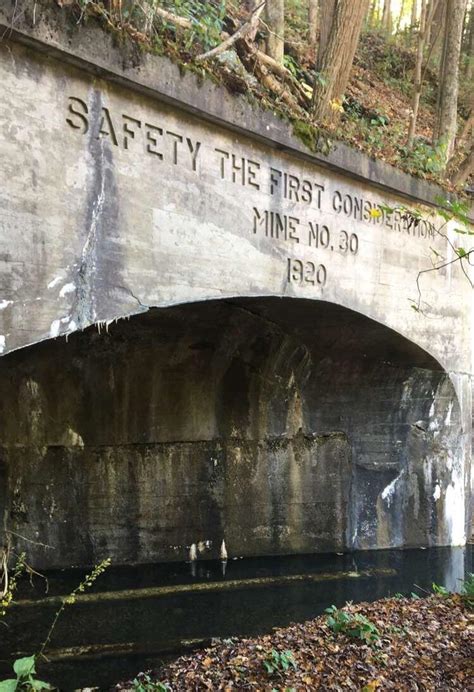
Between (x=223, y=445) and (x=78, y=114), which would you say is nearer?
(x=78, y=114)

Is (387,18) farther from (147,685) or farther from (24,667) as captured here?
(24,667)

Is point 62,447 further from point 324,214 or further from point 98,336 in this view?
point 324,214

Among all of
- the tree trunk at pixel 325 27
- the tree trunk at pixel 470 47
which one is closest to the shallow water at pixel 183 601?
the tree trunk at pixel 325 27

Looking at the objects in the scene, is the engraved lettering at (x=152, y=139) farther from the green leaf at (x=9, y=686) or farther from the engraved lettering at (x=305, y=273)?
the green leaf at (x=9, y=686)

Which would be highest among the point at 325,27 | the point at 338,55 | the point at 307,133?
the point at 325,27

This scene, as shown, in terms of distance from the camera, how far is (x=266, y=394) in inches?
307

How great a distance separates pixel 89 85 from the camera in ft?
12.2

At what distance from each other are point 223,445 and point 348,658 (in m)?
3.83

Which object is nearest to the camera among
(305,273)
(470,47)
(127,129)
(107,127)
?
(107,127)

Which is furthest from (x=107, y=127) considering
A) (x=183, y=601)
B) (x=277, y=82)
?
(x=183, y=601)

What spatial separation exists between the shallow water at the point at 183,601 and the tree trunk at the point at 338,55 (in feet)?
15.2

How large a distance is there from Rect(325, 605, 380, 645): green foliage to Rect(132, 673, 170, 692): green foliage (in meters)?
1.29

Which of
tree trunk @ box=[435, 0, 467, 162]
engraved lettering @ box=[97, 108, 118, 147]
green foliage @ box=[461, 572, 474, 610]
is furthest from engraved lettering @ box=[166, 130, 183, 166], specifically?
tree trunk @ box=[435, 0, 467, 162]

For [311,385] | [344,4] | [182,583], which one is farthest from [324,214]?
[182,583]
